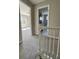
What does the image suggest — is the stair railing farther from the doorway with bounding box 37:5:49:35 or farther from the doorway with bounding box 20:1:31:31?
the doorway with bounding box 20:1:31:31

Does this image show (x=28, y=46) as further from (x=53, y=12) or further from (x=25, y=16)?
(x=53, y=12)

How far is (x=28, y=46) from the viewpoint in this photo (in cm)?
106

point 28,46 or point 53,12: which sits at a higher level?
point 53,12

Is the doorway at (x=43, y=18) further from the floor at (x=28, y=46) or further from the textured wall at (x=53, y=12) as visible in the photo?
the floor at (x=28, y=46)

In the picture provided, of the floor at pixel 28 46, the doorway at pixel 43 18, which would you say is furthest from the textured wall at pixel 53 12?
the floor at pixel 28 46

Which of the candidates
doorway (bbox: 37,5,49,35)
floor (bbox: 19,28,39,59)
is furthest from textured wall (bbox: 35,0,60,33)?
floor (bbox: 19,28,39,59)

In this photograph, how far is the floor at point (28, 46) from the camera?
969 mm

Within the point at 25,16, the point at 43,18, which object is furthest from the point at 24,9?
the point at 43,18
